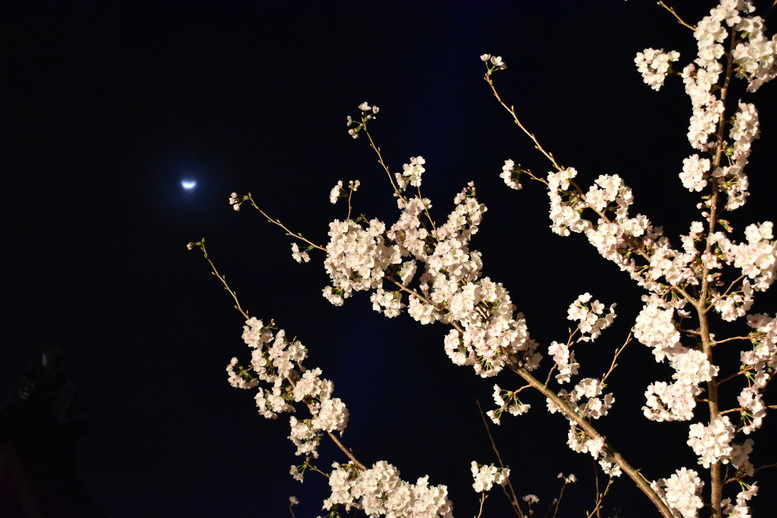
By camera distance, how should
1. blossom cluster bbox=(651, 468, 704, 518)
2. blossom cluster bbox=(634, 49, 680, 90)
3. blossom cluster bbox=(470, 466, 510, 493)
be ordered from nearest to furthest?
blossom cluster bbox=(651, 468, 704, 518), blossom cluster bbox=(634, 49, 680, 90), blossom cluster bbox=(470, 466, 510, 493)

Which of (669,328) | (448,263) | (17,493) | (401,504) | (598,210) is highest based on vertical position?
(17,493)

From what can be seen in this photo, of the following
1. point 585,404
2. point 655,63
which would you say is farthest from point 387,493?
point 655,63

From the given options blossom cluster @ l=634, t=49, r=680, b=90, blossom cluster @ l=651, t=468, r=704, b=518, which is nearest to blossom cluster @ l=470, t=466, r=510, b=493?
blossom cluster @ l=651, t=468, r=704, b=518

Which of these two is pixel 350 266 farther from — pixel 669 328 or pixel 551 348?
pixel 669 328

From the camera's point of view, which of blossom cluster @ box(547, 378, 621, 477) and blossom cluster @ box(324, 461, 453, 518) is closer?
blossom cluster @ box(547, 378, 621, 477)

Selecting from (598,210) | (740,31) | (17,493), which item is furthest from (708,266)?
(17,493)

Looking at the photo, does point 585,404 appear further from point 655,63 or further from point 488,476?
point 655,63

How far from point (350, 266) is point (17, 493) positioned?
7.53 ft

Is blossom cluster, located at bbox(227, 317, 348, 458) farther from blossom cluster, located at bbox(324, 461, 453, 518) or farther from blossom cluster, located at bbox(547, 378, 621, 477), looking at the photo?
blossom cluster, located at bbox(547, 378, 621, 477)

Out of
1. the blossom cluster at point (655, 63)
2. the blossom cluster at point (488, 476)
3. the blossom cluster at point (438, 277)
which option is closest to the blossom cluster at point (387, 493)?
the blossom cluster at point (488, 476)

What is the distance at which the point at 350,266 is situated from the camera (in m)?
3.51

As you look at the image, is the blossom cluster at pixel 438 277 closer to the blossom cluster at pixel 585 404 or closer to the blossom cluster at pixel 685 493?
the blossom cluster at pixel 585 404

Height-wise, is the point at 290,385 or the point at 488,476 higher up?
the point at 290,385

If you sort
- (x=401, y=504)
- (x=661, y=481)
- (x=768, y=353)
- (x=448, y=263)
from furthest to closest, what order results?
(x=401, y=504)
(x=448, y=263)
(x=661, y=481)
(x=768, y=353)
